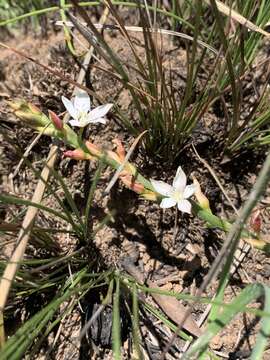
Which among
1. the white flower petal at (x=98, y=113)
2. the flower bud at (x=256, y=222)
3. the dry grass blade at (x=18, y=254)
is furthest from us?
the white flower petal at (x=98, y=113)

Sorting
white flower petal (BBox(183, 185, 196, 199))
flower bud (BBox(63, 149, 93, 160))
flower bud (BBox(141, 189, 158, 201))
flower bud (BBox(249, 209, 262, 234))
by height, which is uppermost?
flower bud (BBox(63, 149, 93, 160))

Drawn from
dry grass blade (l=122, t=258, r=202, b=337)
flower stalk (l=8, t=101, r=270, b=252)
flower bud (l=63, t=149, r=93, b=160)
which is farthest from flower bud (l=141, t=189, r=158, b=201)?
dry grass blade (l=122, t=258, r=202, b=337)

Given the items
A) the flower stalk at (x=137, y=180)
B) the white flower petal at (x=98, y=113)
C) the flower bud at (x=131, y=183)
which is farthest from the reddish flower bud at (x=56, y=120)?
the flower bud at (x=131, y=183)

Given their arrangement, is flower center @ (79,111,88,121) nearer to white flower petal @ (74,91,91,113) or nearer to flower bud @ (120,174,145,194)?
white flower petal @ (74,91,91,113)

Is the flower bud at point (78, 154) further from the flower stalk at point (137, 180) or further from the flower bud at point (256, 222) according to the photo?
the flower bud at point (256, 222)

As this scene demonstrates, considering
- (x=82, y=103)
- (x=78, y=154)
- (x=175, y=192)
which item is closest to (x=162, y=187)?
(x=175, y=192)

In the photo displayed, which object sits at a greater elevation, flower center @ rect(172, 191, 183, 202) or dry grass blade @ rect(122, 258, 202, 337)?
flower center @ rect(172, 191, 183, 202)

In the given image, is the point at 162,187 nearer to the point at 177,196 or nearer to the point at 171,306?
the point at 177,196

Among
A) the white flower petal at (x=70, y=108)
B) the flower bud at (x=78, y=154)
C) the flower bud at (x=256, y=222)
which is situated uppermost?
the white flower petal at (x=70, y=108)
